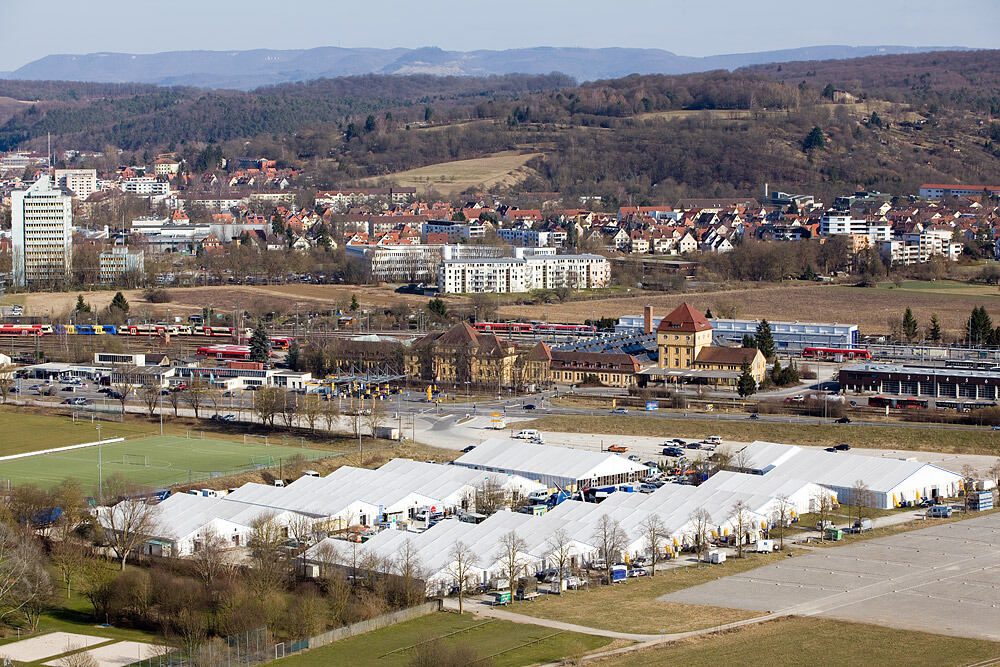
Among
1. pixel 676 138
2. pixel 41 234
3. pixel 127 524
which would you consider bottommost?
pixel 127 524

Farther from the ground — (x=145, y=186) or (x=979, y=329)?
(x=145, y=186)

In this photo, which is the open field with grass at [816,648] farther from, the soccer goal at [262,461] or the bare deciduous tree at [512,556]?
the soccer goal at [262,461]

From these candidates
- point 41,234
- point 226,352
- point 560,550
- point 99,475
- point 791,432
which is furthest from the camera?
point 41,234

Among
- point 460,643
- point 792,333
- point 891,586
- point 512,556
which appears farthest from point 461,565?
point 792,333

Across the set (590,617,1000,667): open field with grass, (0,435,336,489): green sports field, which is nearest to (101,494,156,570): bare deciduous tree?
(0,435,336,489): green sports field

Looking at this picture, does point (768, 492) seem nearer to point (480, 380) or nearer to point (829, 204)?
point (480, 380)

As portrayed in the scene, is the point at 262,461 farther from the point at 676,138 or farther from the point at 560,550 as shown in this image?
the point at 676,138
